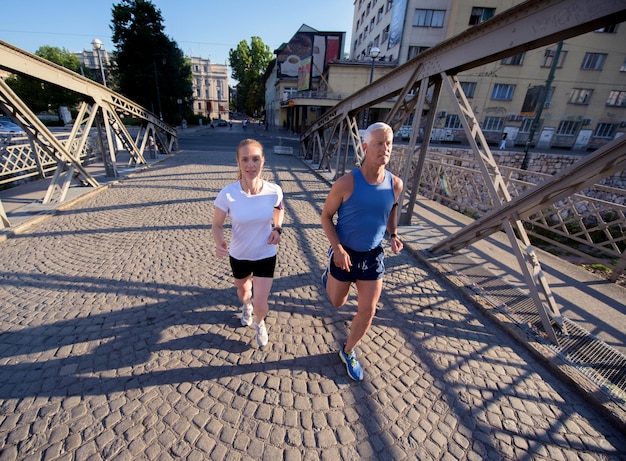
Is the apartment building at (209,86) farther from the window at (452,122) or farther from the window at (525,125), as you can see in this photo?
the window at (525,125)

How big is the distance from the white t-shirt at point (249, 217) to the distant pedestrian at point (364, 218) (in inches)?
20.7

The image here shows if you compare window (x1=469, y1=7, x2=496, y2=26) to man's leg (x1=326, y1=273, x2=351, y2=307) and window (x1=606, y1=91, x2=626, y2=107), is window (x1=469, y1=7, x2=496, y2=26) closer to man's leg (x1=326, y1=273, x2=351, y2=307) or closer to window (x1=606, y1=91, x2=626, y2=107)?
window (x1=606, y1=91, x2=626, y2=107)

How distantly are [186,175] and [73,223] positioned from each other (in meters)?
4.91

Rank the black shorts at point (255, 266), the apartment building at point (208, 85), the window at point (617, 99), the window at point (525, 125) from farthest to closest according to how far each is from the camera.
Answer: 1. the apartment building at point (208, 85)
2. the window at point (525, 125)
3. the window at point (617, 99)
4. the black shorts at point (255, 266)

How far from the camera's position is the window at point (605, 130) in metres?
28.2

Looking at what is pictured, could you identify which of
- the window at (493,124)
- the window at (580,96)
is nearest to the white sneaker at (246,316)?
the window at (493,124)

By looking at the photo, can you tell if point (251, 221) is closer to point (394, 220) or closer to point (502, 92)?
point (394, 220)

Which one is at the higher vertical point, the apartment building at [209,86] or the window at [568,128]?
the apartment building at [209,86]

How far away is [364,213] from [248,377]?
66.2 inches

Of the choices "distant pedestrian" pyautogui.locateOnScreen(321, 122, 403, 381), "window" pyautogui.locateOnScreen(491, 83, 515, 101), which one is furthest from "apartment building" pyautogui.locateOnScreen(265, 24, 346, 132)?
"distant pedestrian" pyautogui.locateOnScreen(321, 122, 403, 381)

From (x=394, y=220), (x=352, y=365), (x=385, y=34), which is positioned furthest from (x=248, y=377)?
(x=385, y=34)

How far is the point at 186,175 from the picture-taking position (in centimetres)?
988

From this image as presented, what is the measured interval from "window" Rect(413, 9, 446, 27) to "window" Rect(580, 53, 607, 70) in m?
14.3

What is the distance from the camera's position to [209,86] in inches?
2894
